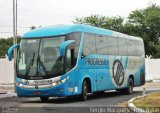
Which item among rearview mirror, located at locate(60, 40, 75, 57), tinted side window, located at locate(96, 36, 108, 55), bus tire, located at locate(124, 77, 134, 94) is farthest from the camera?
bus tire, located at locate(124, 77, 134, 94)

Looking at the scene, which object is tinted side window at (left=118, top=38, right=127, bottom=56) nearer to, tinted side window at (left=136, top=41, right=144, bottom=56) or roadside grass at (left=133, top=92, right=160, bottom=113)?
tinted side window at (left=136, top=41, right=144, bottom=56)

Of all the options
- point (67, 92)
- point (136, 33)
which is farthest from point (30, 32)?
point (136, 33)

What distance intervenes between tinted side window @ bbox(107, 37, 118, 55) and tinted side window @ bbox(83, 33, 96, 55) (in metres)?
2.24

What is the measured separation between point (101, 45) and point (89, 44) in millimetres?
1754

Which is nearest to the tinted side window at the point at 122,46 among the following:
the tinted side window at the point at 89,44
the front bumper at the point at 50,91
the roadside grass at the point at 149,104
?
the tinted side window at the point at 89,44

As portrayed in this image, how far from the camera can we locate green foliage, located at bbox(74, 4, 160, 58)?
77312mm

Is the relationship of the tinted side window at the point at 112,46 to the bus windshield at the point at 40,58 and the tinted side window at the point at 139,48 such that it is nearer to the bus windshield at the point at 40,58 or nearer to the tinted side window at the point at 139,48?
the tinted side window at the point at 139,48

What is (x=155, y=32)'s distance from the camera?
257 feet

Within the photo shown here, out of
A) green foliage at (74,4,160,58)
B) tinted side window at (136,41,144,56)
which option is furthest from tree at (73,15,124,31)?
tinted side window at (136,41,144,56)

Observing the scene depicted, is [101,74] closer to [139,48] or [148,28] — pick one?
[139,48]

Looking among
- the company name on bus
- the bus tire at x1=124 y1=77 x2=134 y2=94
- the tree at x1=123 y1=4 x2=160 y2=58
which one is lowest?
the bus tire at x1=124 y1=77 x2=134 y2=94

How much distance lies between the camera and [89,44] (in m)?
22.9

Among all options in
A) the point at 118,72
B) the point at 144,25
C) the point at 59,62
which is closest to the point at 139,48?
the point at 118,72

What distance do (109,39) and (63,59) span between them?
225 inches
